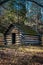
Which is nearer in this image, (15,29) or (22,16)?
(22,16)

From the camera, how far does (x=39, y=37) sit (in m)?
27.2

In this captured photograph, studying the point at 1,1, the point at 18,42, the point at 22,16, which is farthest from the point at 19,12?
the point at 18,42

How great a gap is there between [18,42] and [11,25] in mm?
1871

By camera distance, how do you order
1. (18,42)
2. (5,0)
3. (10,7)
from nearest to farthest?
(5,0) < (10,7) < (18,42)

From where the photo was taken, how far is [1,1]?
12.0 m

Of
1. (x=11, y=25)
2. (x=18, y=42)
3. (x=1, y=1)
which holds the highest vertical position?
(x=1, y=1)

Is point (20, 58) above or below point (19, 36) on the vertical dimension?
below

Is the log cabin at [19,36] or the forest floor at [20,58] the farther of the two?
the log cabin at [19,36]

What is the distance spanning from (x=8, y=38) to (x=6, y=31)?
30.0 inches

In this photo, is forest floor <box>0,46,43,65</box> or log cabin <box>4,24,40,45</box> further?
log cabin <box>4,24,40,45</box>

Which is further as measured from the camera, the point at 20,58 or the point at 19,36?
the point at 19,36

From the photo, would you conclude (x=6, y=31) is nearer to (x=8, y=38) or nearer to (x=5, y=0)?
(x=8, y=38)

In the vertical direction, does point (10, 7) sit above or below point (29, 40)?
above

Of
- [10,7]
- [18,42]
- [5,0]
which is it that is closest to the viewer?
[5,0]
